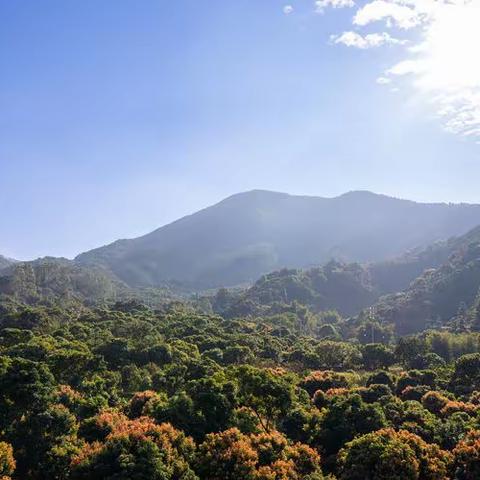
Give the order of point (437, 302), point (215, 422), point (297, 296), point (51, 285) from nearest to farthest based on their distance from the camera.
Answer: point (215, 422), point (437, 302), point (51, 285), point (297, 296)

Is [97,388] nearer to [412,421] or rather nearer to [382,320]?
[412,421]

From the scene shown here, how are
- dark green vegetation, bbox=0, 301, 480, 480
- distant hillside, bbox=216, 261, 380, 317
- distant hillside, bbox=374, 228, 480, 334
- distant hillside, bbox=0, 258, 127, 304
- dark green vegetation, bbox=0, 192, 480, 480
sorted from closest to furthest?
dark green vegetation, bbox=0, 301, 480, 480, dark green vegetation, bbox=0, 192, 480, 480, distant hillside, bbox=0, 258, 127, 304, distant hillside, bbox=374, 228, 480, 334, distant hillside, bbox=216, 261, 380, 317

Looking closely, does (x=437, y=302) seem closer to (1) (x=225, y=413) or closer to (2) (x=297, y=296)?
(2) (x=297, y=296)

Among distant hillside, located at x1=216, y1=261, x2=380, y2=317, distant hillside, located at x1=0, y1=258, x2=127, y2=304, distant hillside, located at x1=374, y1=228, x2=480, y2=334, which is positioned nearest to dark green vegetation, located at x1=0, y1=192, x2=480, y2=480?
distant hillside, located at x1=0, y1=258, x2=127, y2=304

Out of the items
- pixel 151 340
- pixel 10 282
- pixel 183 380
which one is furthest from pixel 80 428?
pixel 10 282

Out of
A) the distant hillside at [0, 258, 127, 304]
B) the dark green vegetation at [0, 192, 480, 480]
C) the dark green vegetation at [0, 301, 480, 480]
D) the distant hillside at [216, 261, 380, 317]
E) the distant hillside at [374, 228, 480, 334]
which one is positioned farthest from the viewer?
the distant hillside at [216, 261, 380, 317]

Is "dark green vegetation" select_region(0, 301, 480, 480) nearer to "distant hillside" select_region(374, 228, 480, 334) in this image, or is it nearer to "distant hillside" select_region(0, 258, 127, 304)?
"distant hillside" select_region(0, 258, 127, 304)

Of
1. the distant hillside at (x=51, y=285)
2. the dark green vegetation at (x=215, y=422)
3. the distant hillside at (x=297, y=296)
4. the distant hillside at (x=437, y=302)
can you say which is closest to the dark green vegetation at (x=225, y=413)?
the dark green vegetation at (x=215, y=422)

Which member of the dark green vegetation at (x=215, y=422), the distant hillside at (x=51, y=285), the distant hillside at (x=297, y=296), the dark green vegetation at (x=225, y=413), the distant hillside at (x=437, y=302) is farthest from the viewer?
the distant hillside at (x=297, y=296)

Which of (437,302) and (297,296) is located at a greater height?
(297,296)

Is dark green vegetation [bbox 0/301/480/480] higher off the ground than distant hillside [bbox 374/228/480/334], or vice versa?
dark green vegetation [bbox 0/301/480/480]

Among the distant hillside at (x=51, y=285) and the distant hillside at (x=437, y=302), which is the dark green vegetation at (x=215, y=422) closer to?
the distant hillside at (x=51, y=285)

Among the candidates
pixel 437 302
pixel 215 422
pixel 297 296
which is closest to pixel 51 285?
pixel 297 296

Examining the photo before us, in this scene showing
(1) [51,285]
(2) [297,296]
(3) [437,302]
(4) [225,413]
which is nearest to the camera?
(4) [225,413]
